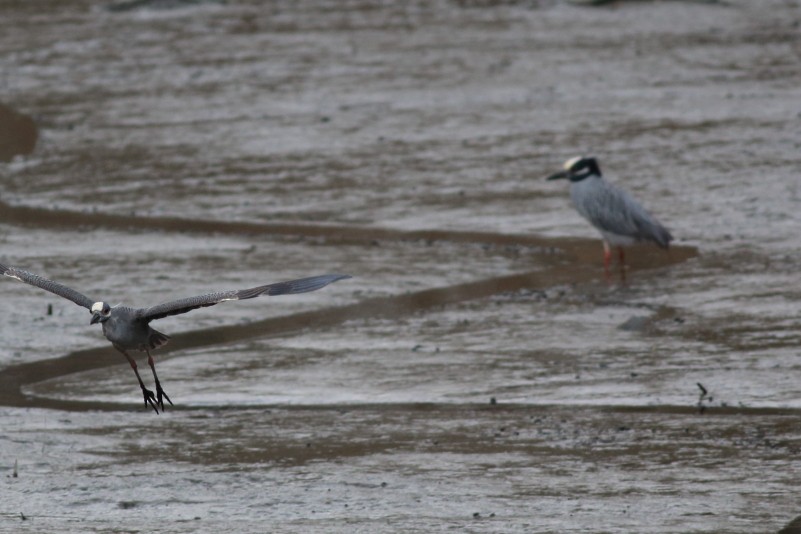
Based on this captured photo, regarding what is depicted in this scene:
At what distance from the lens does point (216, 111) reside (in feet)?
56.3

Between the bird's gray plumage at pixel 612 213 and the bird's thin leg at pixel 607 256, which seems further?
the bird's thin leg at pixel 607 256

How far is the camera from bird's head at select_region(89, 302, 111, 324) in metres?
6.81

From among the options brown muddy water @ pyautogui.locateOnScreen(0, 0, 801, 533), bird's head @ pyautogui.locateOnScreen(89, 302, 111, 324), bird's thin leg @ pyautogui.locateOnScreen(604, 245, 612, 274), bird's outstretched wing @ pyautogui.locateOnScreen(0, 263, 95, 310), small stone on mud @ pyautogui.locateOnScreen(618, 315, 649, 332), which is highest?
bird's outstretched wing @ pyautogui.locateOnScreen(0, 263, 95, 310)

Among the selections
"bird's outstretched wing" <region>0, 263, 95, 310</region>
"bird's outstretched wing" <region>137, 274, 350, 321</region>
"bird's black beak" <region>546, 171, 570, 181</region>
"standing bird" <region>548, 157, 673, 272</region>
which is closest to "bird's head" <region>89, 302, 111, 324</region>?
"bird's outstretched wing" <region>0, 263, 95, 310</region>

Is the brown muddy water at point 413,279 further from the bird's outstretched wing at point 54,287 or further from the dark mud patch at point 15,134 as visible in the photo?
the bird's outstretched wing at point 54,287

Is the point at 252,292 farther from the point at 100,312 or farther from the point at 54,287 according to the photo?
the point at 54,287

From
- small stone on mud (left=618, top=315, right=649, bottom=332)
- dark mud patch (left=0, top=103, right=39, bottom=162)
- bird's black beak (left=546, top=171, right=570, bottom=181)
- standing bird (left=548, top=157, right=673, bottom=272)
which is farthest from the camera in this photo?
dark mud patch (left=0, top=103, right=39, bottom=162)

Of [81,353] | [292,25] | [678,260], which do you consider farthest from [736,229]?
[292,25]

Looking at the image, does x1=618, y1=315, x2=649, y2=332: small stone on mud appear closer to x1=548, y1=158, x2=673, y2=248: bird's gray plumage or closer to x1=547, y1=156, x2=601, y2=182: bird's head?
x1=548, y1=158, x2=673, y2=248: bird's gray plumage

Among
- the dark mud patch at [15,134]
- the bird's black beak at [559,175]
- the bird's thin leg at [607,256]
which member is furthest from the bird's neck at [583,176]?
the dark mud patch at [15,134]

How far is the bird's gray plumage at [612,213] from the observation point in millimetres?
10992

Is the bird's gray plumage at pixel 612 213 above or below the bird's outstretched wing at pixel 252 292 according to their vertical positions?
below

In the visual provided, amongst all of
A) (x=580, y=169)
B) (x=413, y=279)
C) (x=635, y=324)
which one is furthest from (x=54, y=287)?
(x=580, y=169)

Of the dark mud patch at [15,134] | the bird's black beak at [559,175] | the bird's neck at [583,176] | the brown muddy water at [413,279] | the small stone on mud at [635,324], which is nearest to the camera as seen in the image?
the brown muddy water at [413,279]
